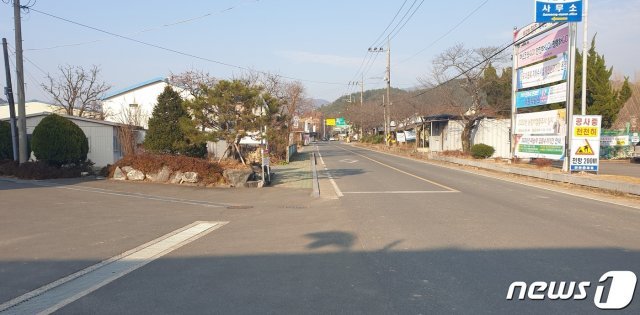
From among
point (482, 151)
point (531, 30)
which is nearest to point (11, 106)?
point (531, 30)

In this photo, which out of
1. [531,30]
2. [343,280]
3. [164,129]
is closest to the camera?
[343,280]

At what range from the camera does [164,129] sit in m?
22.4

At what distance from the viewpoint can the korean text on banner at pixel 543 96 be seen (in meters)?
21.1

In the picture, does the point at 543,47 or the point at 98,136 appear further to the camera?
the point at 98,136

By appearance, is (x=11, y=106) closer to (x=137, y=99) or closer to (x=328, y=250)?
(x=328, y=250)

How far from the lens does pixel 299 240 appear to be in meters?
8.55

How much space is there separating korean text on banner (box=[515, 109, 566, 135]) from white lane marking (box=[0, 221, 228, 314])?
17806mm

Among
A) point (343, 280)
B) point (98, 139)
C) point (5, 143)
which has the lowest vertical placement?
point (343, 280)

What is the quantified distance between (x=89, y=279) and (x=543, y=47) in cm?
2262

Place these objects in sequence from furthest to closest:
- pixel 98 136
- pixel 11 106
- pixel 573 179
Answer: pixel 98 136, pixel 11 106, pixel 573 179

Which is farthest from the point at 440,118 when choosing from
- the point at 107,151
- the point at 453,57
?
the point at 107,151

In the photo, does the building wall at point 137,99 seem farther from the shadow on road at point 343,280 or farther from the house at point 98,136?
the shadow on road at point 343,280

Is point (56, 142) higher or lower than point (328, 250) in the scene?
higher

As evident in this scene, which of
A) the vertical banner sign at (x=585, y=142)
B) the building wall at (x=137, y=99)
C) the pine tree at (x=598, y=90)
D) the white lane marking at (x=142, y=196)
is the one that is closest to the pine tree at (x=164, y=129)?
the white lane marking at (x=142, y=196)
